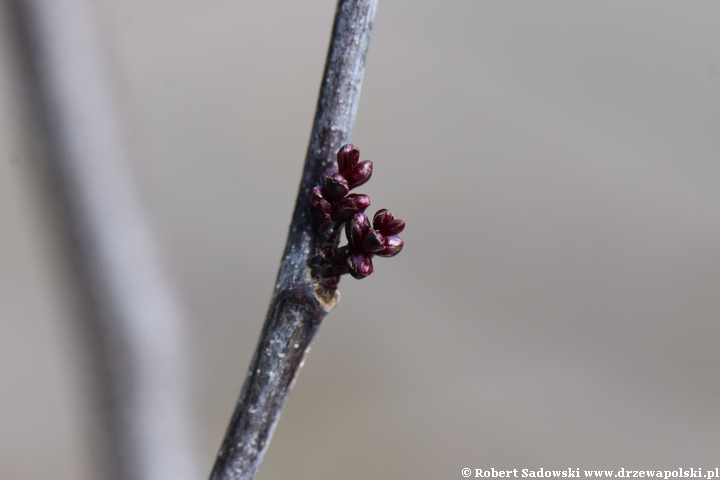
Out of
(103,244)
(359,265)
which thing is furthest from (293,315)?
(103,244)

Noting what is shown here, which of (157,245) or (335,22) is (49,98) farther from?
(335,22)

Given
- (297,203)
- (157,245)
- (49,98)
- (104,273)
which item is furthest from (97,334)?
(297,203)

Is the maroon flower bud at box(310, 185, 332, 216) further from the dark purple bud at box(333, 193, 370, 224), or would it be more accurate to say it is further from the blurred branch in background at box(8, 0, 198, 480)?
the blurred branch in background at box(8, 0, 198, 480)

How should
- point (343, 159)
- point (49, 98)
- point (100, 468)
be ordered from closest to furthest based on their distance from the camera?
point (343, 159)
point (49, 98)
point (100, 468)

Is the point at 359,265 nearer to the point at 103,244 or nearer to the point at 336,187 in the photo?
the point at 336,187

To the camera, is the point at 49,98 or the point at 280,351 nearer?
the point at 280,351

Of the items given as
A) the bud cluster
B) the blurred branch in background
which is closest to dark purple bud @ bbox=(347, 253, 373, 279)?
the bud cluster

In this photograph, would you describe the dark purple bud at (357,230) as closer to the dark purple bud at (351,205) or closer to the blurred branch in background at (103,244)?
the dark purple bud at (351,205)

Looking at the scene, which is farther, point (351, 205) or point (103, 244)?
point (103, 244)
